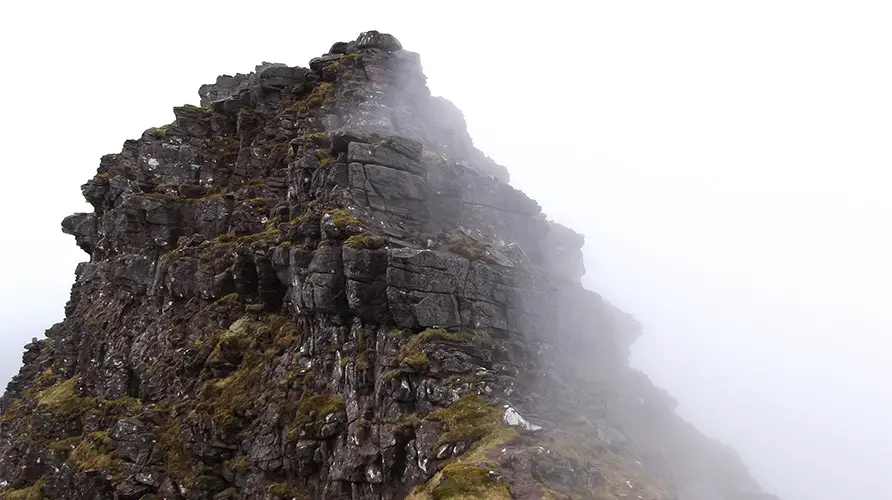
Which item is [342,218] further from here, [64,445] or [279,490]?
[64,445]

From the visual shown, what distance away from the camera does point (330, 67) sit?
67125mm

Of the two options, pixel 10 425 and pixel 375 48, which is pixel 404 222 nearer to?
pixel 375 48

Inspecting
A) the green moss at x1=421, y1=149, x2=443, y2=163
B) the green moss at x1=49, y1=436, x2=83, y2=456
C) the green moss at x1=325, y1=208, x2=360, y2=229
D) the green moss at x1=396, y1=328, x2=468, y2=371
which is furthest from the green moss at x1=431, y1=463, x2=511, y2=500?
the green moss at x1=49, y1=436, x2=83, y2=456

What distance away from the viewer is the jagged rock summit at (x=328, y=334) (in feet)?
106

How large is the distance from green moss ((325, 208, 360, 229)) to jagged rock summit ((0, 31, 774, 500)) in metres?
0.12

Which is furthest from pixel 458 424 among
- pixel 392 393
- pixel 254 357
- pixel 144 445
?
pixel 144 445

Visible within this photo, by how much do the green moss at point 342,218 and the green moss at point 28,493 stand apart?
38.1 metres

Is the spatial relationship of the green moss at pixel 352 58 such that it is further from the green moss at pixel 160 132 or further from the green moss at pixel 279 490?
the green moss at pixel 279 490

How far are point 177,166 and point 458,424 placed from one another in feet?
177

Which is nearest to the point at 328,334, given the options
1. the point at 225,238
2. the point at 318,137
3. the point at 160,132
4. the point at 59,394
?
the point at 225,238

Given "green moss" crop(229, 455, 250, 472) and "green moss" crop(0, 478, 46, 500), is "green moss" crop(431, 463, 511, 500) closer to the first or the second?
"green moss" crop(229, 455, 250, 472)

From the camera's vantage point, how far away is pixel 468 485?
25.7 metres

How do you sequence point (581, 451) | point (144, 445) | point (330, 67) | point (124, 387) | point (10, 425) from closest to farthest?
point (581, 451) → point (144, 445) → point (124, 387) → point (10, 425) → point (330, 67)

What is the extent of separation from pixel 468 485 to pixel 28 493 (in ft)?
155
